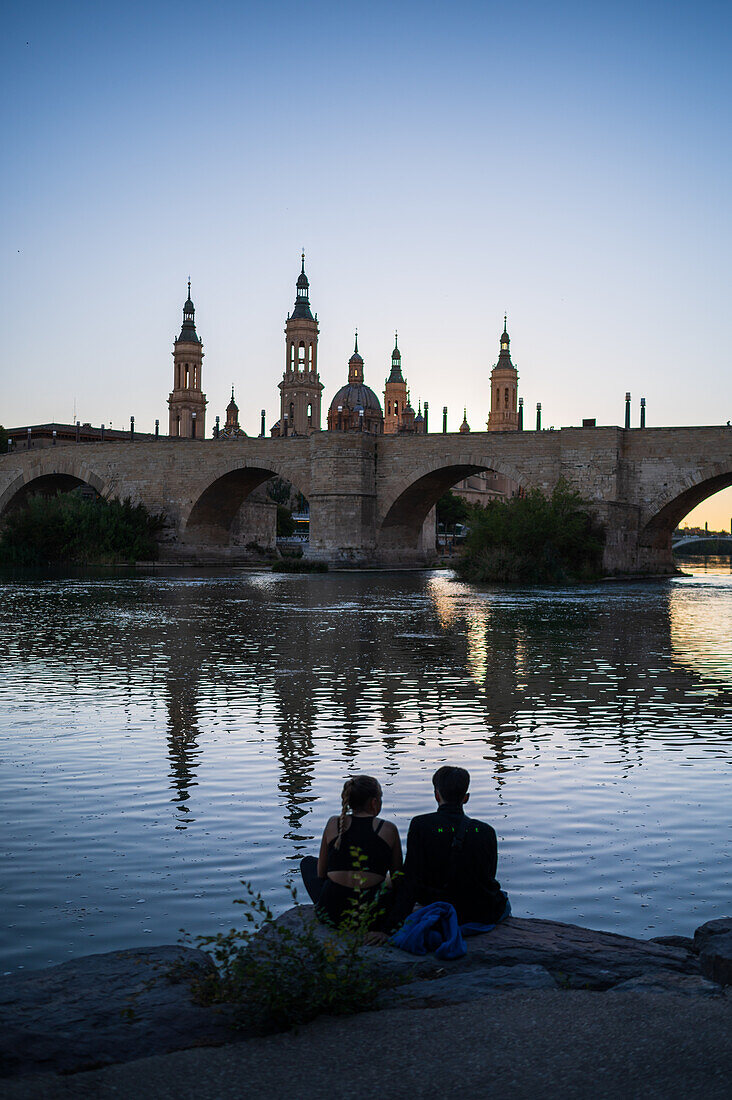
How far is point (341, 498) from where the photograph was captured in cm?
4150

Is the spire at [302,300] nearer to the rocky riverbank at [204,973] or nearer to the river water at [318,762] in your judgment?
the river water at [318,762]

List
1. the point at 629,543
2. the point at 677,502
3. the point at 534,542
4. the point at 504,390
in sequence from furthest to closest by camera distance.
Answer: the point at 504,390
the point at 677,502
the point at 629,543
the point at 534,542

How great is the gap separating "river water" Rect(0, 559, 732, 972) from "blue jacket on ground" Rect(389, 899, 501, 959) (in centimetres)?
63

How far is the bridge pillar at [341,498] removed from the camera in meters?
41.5

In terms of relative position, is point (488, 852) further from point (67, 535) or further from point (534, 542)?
point (67, 535)

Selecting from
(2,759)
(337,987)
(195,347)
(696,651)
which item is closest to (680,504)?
(696,651)

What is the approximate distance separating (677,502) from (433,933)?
34459 mm

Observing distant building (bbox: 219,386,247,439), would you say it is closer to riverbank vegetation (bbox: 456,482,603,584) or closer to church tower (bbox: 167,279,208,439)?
church tower (bbox: 167,279,208,439)

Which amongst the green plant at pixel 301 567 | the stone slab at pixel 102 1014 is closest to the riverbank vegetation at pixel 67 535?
the green plant at pixel 301 567

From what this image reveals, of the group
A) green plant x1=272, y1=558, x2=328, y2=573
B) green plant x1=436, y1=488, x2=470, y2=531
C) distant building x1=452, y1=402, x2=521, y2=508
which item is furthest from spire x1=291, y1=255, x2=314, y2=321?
green plant x1=272, y1=558, x2=328, y2=573

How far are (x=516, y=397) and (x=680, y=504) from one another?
7208 cm

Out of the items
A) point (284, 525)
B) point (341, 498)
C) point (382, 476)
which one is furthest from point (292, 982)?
point (284, 525)

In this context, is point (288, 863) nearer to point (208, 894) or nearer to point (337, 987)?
point (208, 894)

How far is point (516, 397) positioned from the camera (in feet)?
353
